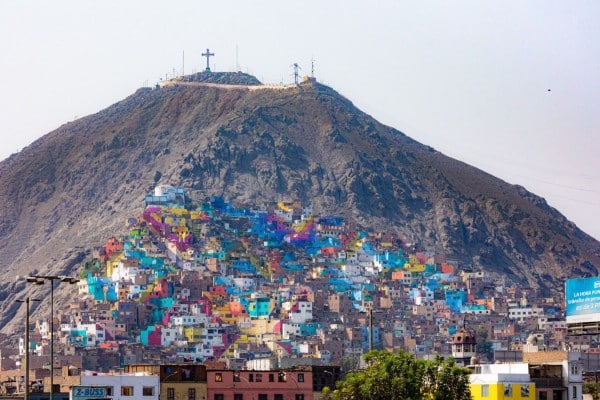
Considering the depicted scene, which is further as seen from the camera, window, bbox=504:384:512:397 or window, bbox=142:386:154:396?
window, bbox=142:386:154:396

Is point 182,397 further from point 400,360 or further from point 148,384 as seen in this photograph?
point 400,360

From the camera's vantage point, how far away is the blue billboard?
71750 mm

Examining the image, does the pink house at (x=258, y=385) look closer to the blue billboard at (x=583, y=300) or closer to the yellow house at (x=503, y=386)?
the yellow house at (x=503, y=386)

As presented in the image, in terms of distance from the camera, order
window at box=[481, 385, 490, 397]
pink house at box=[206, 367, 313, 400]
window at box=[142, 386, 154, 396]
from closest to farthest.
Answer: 1. window at box=[481, 385, 490, 397]
2. window at box=[142, 386, 154, 396]
3. pink house at box=[206, 367, 313, 400]

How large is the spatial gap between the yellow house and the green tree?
1.75 metres

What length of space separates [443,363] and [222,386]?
20431mm

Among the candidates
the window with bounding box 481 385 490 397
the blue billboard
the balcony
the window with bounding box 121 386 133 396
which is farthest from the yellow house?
the window with bounding box 121 386 133 396

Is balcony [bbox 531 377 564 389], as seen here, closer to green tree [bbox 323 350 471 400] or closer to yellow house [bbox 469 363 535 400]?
yellow house [bbox 469 363 535 400]

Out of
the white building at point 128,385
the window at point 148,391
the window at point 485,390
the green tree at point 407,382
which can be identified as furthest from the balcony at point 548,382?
the window at point 148,391

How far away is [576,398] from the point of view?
74.1 m

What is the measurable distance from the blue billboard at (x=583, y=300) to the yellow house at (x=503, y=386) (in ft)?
9.26

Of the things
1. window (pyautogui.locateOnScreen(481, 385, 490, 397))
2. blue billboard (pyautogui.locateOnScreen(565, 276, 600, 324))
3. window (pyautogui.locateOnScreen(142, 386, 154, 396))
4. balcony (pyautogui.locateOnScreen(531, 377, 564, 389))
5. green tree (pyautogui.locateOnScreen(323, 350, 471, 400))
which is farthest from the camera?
window (pyautogui.locateOnScreen(142, 386, 154, 396))

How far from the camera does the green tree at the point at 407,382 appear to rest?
69562 millimetres

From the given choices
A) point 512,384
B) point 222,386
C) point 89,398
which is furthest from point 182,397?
point 512,384
